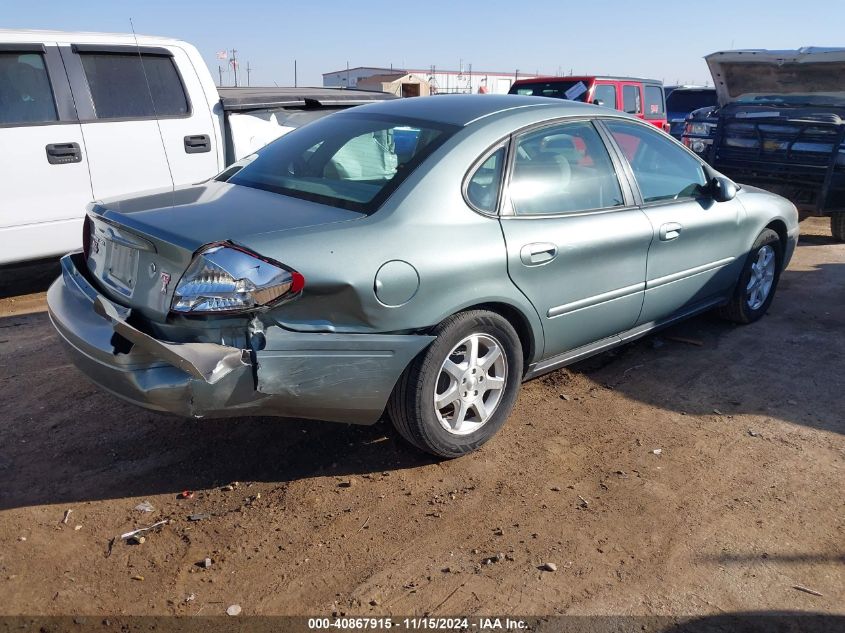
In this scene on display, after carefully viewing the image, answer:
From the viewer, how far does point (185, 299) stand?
281 centimetres

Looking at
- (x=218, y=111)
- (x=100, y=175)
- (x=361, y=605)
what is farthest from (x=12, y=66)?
(x=361, y=605)

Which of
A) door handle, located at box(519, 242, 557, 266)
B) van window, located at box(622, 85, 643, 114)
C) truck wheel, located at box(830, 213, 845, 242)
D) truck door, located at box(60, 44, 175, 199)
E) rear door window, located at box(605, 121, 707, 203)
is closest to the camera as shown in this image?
door handle, located at box(519, 242, 557, 266)

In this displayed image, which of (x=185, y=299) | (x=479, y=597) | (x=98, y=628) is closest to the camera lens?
(x=98, y=628)

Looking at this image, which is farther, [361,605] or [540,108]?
[540,108]

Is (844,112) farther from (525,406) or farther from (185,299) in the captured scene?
(185,299)

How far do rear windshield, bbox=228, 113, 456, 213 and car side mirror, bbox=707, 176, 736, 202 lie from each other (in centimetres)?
200

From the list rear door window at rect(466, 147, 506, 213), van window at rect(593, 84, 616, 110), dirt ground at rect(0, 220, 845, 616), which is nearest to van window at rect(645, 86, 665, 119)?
van window at rect(593, 84, 616, 110)

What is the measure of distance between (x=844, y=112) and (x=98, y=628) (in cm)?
835

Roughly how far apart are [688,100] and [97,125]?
15.9m

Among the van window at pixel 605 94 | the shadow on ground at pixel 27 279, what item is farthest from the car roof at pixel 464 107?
the van window at pixel 605 94

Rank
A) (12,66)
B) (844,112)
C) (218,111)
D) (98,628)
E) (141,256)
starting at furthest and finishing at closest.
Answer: (844,112) → (218,111) → (12,66) → (141,256) → (98,628)

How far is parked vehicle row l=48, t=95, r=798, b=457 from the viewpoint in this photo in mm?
2801

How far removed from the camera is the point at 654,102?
14.0m

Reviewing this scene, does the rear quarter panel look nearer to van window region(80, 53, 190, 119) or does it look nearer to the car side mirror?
the car side mirror
